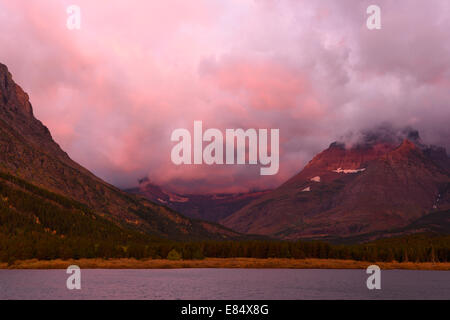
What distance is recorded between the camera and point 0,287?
137 metres

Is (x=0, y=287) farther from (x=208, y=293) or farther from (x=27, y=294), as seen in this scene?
(x=208, y=293)

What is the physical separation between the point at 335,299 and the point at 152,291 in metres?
46.8

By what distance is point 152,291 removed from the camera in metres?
126
